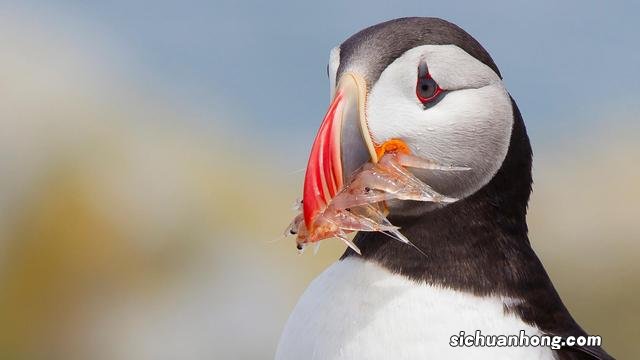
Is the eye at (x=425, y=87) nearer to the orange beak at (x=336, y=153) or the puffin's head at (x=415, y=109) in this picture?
the puffin's head at (x=415, y=109)

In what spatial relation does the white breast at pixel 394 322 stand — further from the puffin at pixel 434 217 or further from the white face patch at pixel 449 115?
the white face patch at pixel 449 115

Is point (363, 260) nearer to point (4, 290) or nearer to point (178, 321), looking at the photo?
point (178, 321)

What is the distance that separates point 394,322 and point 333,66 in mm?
726

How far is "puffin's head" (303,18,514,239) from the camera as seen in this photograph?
2.79 m

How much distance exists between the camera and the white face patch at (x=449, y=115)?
2.84 meters

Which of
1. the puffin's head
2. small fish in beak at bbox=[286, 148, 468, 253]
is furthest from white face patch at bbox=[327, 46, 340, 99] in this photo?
small fish in beak at bbox=[286, 148, 468, 253]

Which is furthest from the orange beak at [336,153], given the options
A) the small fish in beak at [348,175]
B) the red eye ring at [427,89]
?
the red eye ring at [427,89]

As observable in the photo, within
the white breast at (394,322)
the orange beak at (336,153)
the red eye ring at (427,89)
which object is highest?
the red eye ring at (427,89)

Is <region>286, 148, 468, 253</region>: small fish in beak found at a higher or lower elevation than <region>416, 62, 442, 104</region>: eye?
lower

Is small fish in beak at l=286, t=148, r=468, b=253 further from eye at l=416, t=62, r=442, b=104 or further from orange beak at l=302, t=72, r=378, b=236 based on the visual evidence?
eye at l=416, t=62, r=442, b=104

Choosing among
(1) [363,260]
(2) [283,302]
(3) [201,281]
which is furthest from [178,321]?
(1) [363,260]

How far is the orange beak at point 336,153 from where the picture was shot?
2773 millimetres

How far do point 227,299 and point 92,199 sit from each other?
2.95 meters

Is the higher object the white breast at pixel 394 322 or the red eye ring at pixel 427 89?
the red eye ring at pixel 427 89
